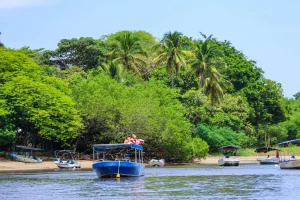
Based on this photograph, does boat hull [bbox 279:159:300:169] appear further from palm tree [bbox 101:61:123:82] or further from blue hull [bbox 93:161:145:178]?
palm tree [bbox 101:61:123:82]

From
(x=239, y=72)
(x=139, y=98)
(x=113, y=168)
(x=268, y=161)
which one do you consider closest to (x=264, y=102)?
(x=239, y=72)

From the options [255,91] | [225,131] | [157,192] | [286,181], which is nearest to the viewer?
[157,192]

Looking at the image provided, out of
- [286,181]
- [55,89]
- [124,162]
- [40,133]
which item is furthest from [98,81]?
[286,181]

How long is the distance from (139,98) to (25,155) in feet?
49.0

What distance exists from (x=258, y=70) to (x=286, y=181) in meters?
61.8

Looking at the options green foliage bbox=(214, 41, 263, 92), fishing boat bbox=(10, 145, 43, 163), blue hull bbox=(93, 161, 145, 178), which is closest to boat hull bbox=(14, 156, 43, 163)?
fishing boat bbox=(10, 145, 43, 163)

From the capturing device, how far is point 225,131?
86438mm

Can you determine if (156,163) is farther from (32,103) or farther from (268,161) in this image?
(268,161)

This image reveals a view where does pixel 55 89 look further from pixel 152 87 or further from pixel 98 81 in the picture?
pixel 152 87

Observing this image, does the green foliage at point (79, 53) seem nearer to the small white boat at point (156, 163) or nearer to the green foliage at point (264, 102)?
the green foliage at point (264, 102)

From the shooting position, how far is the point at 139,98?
73.4 metres

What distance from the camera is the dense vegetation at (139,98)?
217 feet

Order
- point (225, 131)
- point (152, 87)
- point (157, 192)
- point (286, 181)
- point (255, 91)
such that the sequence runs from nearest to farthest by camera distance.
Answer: point (157, 192), point (286, 181), point (152, 87), point (225, 131), point (255, 91)

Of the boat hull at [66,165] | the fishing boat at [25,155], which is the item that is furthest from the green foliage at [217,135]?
the fishing boat at [25,155]
